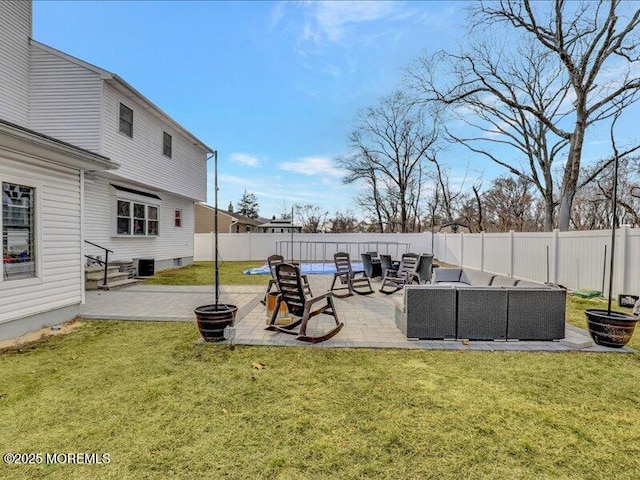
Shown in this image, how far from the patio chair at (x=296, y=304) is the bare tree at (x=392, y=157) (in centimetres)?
2376

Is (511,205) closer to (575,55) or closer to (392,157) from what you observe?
(392,157)

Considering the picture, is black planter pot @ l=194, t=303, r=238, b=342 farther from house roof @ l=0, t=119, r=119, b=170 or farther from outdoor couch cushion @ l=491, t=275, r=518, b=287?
outdoor couch cushion @ l=491, t=275, r=518, b=287

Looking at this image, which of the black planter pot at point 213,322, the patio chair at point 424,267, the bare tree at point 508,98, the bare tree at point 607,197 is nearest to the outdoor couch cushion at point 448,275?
the patio chair at point 424,267

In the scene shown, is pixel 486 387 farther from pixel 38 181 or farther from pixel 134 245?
pixel 134 245

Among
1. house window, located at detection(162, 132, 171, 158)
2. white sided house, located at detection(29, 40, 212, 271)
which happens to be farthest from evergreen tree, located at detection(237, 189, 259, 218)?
house window, located at detection(162, 132, 171, 158)

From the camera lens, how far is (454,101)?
15906 mm

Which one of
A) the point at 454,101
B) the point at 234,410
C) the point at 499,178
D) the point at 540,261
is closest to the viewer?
the point at 234,410

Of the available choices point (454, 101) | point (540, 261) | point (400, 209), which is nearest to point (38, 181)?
point (540, 261)

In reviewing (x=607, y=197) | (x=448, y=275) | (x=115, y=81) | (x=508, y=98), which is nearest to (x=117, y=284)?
(x=115, y=81)

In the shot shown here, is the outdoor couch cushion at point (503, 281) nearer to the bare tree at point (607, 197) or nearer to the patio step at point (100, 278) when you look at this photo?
the patio step at point (100, 278)

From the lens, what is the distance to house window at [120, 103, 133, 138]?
10.4 m

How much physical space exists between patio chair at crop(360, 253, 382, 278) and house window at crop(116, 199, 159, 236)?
26.8 feet

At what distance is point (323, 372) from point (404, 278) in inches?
208

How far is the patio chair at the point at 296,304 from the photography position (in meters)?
4.73
